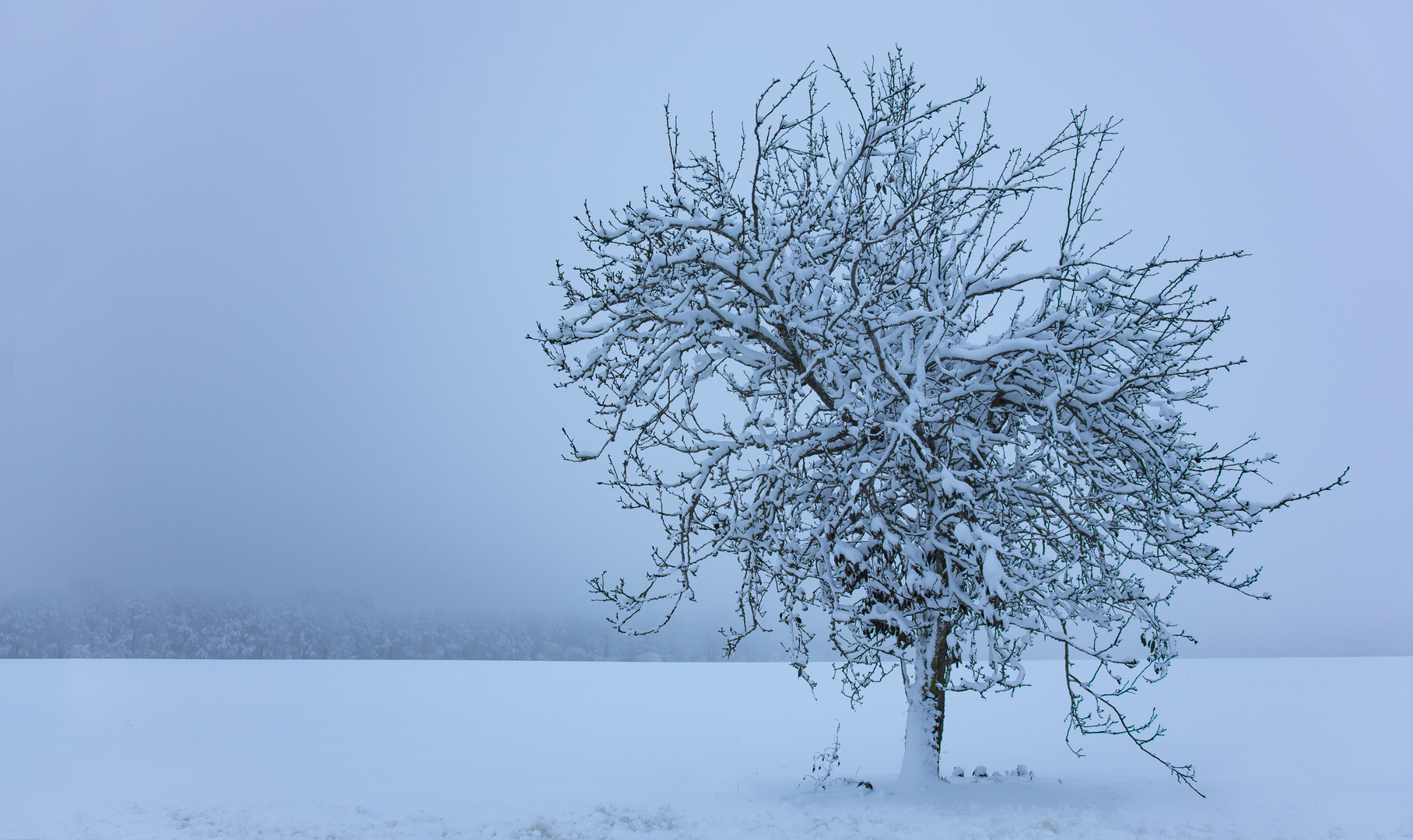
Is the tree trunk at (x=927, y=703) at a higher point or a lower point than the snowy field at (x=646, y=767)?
higher

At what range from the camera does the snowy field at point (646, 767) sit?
8.08 metres

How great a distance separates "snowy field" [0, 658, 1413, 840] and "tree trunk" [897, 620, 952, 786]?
0.40m

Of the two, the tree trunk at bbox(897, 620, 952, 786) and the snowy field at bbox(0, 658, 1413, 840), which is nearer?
the snowy field at bbox(0, 658, 1413, 840)

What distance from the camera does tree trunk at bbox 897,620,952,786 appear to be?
8.97 m

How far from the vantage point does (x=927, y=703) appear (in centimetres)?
905

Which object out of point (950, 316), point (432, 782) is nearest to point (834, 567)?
point (950, 316)

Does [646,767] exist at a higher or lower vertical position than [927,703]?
lower

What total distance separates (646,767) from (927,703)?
5.63 m

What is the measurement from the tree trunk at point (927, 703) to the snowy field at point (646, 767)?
398 millimetres

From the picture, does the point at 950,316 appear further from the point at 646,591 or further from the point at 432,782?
the point at 432,782

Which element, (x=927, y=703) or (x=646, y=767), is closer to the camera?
(x=927, y=703)

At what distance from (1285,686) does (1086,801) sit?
2931 centimetres

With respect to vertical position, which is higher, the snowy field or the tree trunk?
the tree trunk

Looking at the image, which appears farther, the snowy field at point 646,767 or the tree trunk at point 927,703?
the tree trunk at point 927,703
